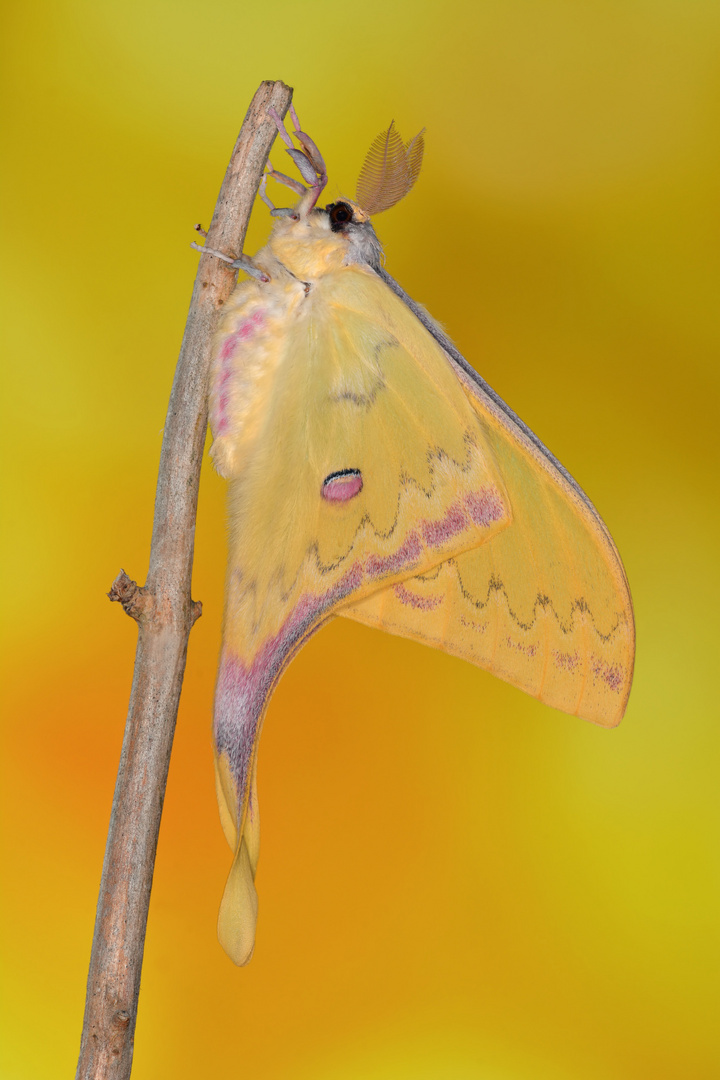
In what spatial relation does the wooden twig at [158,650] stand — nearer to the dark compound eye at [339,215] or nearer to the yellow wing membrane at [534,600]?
the dark compound eye at [339,215]

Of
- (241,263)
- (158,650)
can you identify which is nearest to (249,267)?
(241,263)

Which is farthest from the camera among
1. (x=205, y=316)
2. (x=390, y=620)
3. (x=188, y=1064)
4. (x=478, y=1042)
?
(x=478, y=1042)

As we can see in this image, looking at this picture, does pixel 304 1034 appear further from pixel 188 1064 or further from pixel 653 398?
pixel 653 398

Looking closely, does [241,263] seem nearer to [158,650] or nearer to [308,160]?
[308,160]

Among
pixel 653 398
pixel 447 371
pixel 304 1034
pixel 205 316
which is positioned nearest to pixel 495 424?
pixel 447 371

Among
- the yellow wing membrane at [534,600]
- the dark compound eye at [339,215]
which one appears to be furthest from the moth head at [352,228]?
the yellow wing membrane at [534,600]

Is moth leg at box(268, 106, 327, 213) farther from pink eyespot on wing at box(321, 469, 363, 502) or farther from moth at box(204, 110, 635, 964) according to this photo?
pink eyespot on wing at box(321, 469, 363, 502)
